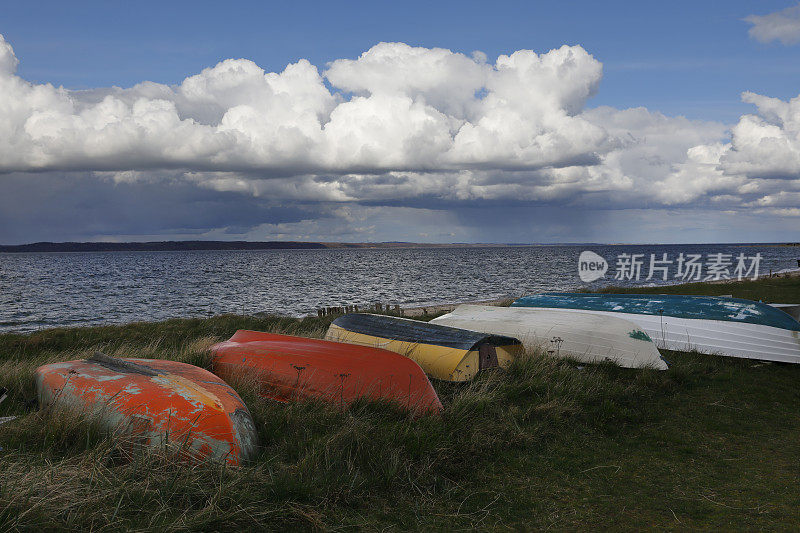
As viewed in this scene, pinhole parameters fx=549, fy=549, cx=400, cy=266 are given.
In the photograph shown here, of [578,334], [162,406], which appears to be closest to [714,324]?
[578,334]

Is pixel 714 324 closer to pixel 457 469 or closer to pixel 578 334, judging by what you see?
pixel 578 334

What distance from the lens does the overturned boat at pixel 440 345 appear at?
7090 millimetres

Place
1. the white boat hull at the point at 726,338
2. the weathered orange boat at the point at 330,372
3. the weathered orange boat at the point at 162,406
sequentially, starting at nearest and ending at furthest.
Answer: the weathered orange boat at the point at 162,406, the weathered orange boat at the point at 330,372, the white boat hull at the point at 726,338

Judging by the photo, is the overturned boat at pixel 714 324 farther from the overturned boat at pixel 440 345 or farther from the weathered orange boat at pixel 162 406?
the weathered orange boat at pixel 162 406

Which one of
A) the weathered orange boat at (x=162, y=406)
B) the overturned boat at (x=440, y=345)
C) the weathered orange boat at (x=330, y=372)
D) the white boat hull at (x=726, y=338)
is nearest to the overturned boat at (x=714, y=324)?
the white boat hull at (x=726, y=338)

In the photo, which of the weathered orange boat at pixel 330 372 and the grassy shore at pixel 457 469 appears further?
the weathered orange boat at pixel 330 372

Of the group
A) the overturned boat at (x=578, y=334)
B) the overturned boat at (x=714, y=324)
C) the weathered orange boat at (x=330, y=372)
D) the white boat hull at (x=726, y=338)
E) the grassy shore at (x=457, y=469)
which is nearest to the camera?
the grassy shore at (x=457, y=469)

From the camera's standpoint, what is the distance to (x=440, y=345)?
7.43 meters

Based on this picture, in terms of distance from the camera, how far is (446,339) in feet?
24.9

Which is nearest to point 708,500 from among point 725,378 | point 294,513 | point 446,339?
point 294,513

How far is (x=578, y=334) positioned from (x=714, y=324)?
2925 millimetres

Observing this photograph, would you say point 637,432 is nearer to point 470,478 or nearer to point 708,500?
point 708,500

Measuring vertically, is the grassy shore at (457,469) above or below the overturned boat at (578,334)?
below

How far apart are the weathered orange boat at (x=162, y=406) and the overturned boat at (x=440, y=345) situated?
2947 millimetres
